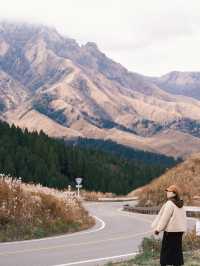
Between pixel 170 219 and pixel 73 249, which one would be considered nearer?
pixel 170 219

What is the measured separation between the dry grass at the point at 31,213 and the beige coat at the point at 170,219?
27.3 ft

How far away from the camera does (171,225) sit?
35.8 ft

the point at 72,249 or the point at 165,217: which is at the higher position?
the point at 165,217

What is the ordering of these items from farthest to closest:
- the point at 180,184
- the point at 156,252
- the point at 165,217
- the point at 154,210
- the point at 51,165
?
the point at 51,165 < the point at 180,184 < the point at 154,210 < the point at 156,252 < the point at 165,217

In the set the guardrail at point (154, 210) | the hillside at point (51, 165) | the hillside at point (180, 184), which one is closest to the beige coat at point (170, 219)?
the guardrail at point (154, 210)

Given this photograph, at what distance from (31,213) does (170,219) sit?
10.3 m

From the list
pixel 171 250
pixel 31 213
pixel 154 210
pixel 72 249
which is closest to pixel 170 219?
pixel 171 250

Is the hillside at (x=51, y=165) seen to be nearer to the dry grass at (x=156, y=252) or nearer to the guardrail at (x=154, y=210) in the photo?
the guardrail at (x=154, y=210)

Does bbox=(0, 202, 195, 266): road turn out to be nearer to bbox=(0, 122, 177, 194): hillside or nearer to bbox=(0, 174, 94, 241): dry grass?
bbox=(0, 174, 94, 241): dry grass

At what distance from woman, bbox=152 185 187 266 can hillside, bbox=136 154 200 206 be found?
104 ft

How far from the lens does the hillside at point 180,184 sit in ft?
144

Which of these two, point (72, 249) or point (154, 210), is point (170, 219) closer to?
point (72, 249)

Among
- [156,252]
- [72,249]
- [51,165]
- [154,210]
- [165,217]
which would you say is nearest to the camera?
[165,217]

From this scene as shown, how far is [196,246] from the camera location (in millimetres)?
15992
